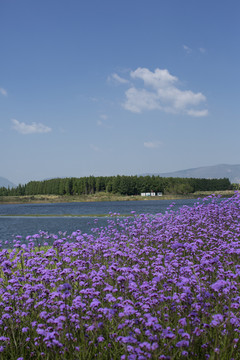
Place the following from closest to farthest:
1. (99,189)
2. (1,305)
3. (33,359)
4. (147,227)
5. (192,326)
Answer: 1. (192,326)
2. (33,359)
3. (1,305)
4. (147,227)
5. (99,189)

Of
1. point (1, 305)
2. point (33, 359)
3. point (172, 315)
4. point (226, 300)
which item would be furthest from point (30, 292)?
point (226, 300)

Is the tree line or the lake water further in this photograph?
the tree line

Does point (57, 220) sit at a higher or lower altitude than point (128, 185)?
lower

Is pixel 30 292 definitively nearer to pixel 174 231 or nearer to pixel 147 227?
pixel 174 231

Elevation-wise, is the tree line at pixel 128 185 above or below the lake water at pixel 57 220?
above

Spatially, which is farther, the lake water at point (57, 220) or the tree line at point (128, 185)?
the tree line at point (128, 185)

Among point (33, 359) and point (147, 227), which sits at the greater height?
point (147, 227)

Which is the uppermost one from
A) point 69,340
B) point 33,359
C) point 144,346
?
point 144,346

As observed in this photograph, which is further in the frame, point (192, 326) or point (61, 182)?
point (61, 182)

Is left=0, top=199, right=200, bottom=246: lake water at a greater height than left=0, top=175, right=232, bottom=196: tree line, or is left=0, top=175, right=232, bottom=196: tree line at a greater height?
left=0, top=175, right=232, bottom=196: tree line

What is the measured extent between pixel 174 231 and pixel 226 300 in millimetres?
5807

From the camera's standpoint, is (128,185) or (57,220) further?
(128,185)

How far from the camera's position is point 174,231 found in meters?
11.3

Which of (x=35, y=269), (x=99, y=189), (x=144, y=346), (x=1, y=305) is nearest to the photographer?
(x=144, y=346)
